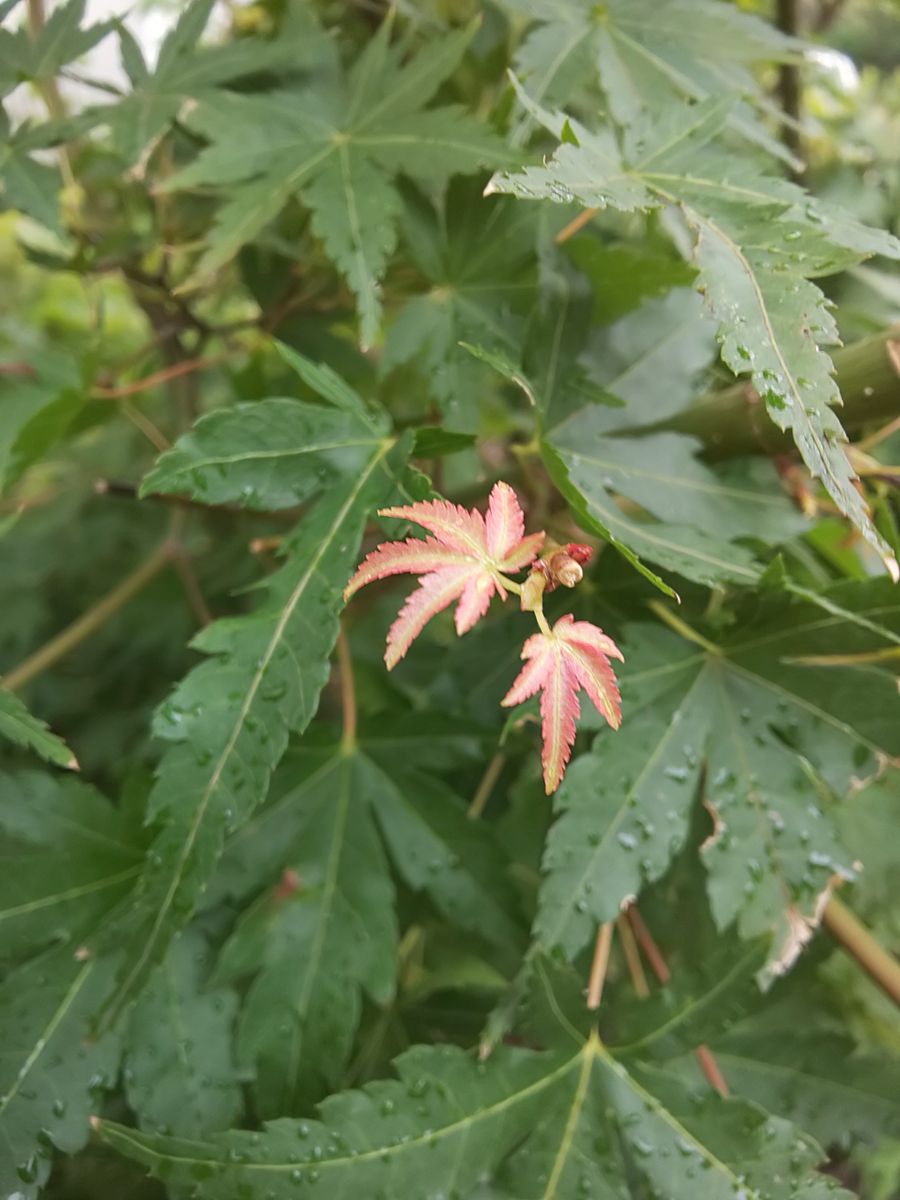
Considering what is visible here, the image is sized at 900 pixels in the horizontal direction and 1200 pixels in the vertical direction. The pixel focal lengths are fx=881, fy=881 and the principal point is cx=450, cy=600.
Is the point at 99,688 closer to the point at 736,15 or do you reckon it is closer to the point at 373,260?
the point at 373,260

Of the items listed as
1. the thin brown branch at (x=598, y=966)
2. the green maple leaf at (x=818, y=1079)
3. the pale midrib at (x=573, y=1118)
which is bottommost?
the green maple leaf at (x=818, y=1079)

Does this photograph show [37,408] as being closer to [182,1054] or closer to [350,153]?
[350,153]

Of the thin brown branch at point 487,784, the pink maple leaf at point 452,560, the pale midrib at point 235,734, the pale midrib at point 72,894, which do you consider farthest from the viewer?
the thin brown branch at point 487,784

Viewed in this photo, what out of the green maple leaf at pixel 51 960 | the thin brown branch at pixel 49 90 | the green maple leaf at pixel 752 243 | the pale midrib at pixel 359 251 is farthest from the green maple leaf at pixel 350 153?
the green maple leaf at pixel 51 960

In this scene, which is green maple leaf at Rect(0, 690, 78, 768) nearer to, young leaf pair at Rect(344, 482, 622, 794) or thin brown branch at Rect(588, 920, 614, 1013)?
young leaf pair at Rect(344, 482, 622, 794)

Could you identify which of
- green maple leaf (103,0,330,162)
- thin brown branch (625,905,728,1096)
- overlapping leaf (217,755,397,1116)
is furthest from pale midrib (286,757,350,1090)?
green maple leaf (103,0,330,162)

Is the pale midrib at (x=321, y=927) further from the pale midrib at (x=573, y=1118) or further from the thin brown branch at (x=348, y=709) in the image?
the pale midrib at (x=573, y=1118)

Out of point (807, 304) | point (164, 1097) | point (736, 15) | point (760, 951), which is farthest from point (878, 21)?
point (164, 1097)
